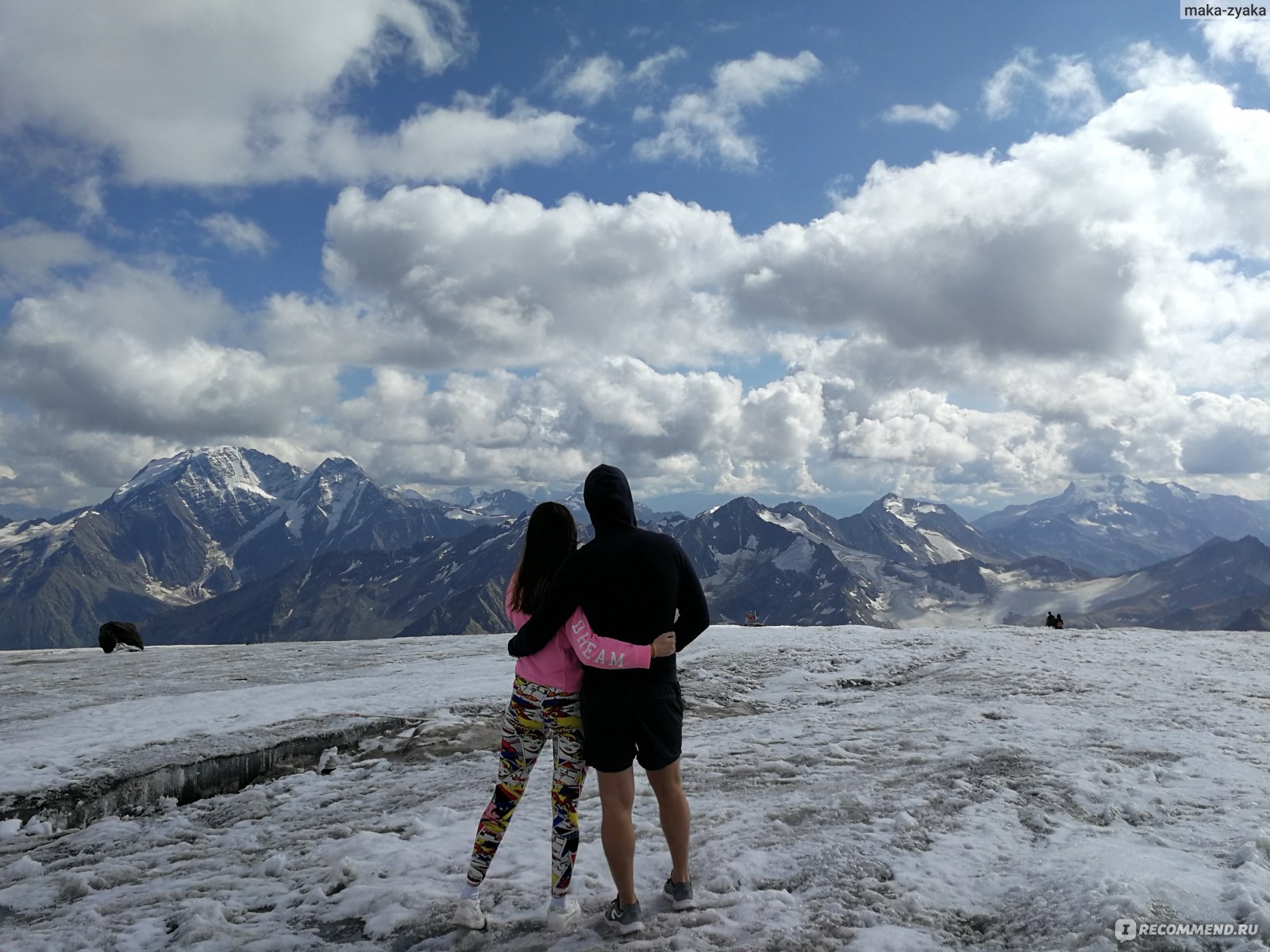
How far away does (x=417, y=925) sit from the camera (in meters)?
6.34

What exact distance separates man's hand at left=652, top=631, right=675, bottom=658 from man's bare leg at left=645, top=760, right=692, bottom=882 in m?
0.89

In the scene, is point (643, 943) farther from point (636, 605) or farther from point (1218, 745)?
point (1218, 745)

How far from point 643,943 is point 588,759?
1.43 metres

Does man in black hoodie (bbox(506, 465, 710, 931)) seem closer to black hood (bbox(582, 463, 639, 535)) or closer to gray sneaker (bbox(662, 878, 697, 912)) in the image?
black hood (bbox(582, 463, 639, 535))

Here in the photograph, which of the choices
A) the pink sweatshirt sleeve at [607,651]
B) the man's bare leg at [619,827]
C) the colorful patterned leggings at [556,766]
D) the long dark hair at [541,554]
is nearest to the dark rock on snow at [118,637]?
the colorful patterned leggings at [556,766]

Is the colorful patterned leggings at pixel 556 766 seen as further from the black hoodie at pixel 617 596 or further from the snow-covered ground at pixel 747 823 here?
the snow-covered ground at pixel 747 823

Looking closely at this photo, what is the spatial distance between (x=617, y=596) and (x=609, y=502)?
78 centimetres

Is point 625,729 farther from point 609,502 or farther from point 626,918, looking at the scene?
point 609,502

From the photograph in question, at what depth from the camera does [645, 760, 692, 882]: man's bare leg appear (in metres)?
6.06

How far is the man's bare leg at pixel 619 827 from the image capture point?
5.94 metres

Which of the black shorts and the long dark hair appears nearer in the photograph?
the black shorts

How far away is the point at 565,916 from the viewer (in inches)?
240

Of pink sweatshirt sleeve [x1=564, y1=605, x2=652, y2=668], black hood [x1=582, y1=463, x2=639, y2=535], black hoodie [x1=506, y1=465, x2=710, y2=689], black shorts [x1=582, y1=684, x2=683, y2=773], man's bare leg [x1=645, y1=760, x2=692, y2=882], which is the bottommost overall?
man's bare leg [x1=645, y1=760, x2=692, y2=882]

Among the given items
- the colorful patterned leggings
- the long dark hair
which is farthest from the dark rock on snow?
the long dark hair
